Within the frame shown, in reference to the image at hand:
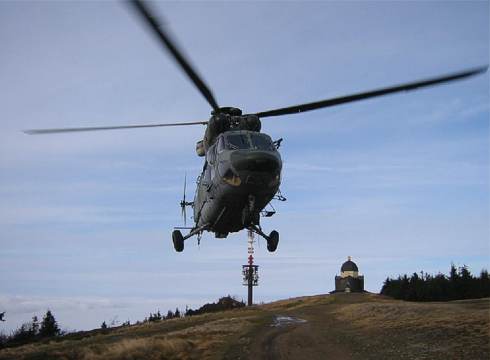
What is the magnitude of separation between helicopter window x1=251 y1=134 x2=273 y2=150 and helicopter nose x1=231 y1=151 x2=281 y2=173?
0.59m

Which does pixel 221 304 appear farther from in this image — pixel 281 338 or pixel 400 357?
pixel 400 357

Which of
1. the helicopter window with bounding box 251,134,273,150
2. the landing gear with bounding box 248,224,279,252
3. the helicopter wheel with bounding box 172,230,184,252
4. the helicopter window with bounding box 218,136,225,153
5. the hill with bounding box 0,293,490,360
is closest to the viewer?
the hill with bounding box 0,293,490,360

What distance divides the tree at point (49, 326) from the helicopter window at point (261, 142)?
50.4m

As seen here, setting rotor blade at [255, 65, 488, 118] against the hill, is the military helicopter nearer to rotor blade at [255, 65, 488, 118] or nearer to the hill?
rotor blade at [255, 65, 488, 118]

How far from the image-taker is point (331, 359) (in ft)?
58.0

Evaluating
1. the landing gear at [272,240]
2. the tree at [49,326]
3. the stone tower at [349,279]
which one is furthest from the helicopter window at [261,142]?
the tree at [49,326]

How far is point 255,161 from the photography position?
17469 mm

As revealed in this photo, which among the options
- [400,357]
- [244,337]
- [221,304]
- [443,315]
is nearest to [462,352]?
[400,357]

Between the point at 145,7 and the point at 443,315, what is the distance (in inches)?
795

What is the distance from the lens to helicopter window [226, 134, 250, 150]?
A: 18.4 meters

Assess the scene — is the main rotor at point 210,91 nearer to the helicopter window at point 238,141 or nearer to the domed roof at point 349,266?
the helicopter window at point 238,141

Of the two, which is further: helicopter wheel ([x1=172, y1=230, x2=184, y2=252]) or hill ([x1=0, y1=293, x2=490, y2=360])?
helicopter wheel ([x1=172, y1=230, x2=184, y2=252])

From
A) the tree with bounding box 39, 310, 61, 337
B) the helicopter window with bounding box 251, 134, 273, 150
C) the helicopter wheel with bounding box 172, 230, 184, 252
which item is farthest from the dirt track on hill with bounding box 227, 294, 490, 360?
the tree with bounding box 39, 310, 61, 337

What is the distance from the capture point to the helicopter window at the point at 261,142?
1838 centimetres
